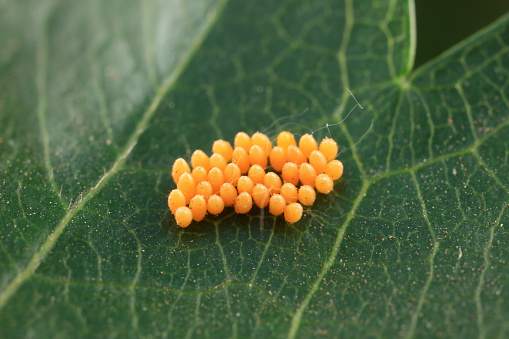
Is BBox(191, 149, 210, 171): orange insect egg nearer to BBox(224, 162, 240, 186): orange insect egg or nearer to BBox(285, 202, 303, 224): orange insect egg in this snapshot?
BBox(224, 162, 240, 186): orange insect egg

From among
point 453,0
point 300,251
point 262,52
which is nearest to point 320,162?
point 300,251

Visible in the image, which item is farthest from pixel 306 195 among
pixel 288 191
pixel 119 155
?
pixel 119 155

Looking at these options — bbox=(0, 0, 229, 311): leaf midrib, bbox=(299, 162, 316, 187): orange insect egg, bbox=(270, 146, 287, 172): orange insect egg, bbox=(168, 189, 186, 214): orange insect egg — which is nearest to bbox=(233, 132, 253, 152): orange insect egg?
bbox=(270, 146, 287, 172): orange insect egg

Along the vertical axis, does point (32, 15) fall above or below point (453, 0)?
above

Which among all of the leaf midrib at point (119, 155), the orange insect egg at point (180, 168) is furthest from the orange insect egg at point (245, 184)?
the leaf midrib at point (119, 155)

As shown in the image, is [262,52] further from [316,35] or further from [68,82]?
[68,82]

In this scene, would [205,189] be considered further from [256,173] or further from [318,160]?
[318,160]
